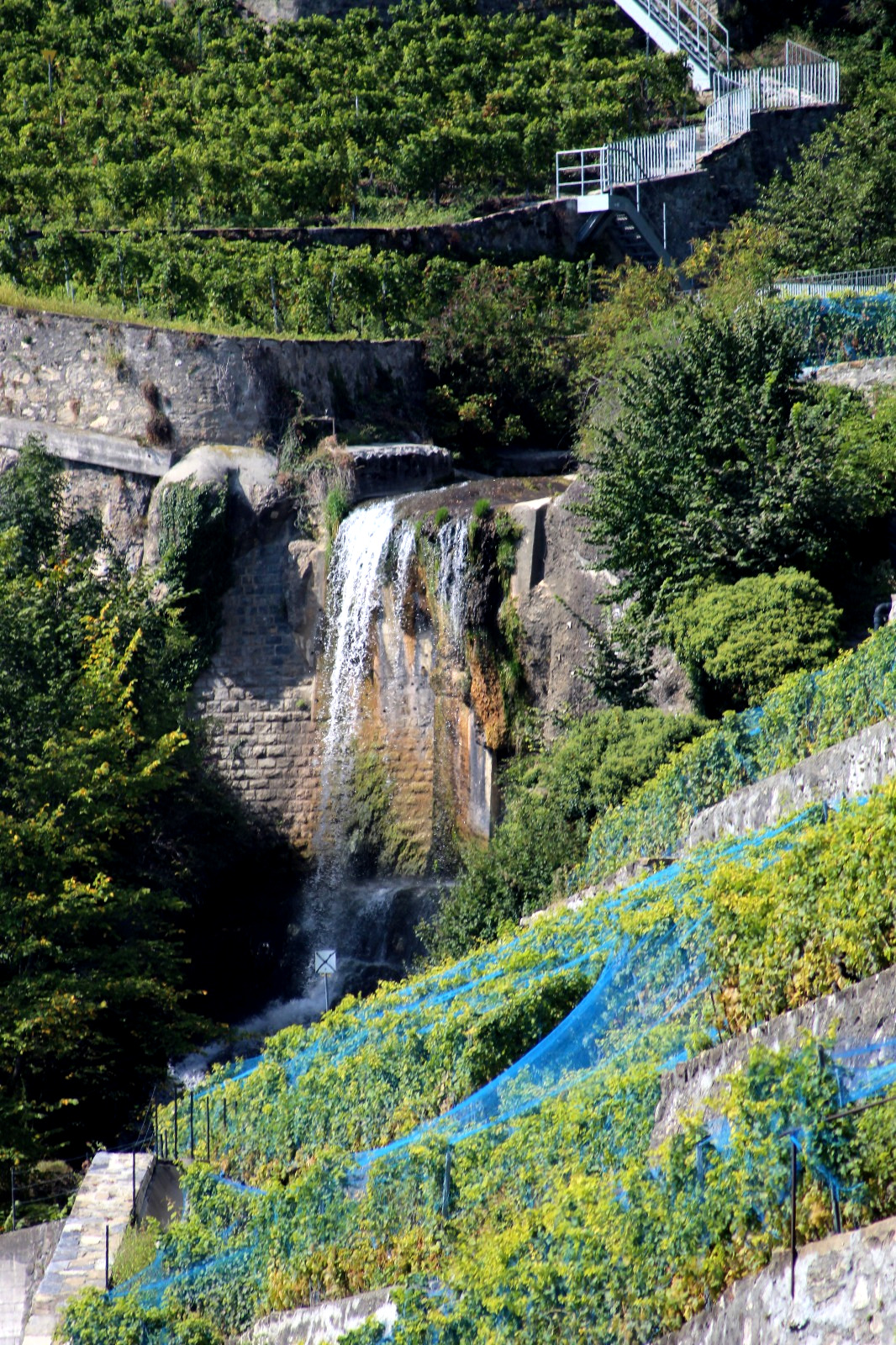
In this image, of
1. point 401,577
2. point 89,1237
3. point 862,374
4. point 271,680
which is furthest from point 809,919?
point 271,680

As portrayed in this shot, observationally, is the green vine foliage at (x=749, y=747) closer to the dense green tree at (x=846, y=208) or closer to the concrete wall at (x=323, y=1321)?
the concrete wall at (x=323, y=1321)

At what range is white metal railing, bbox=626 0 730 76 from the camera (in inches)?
1447

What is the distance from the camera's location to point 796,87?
32.9 meters

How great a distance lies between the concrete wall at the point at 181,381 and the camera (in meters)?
25.3

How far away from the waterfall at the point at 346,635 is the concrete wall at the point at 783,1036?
15.3 m

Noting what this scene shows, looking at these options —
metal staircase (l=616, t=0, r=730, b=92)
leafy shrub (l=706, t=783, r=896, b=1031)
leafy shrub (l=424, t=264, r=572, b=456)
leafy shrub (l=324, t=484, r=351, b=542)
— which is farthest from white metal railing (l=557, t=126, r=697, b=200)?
leafy shrub (l=706, t=783, r=896, b=1031)

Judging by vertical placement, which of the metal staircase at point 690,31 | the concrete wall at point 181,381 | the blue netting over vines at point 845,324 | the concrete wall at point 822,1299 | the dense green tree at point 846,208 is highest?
the metal staircase at point 690,31

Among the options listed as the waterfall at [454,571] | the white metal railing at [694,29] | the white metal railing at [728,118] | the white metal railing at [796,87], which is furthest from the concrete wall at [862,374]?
the white metal railing at [694,29]

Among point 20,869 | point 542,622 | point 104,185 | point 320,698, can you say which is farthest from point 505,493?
point 104,185

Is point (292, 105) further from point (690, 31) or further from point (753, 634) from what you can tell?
point (753, 634)

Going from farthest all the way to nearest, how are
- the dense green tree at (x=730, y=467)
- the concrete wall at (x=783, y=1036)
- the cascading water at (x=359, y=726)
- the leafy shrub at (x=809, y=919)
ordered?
the cascading water at (x=359, y=726) < the dense green tree at (x=730, y=467) < the leafy shrub at (x=809, y=919) < the concrete wall at (x=783, y=1036)

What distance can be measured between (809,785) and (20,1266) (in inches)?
271

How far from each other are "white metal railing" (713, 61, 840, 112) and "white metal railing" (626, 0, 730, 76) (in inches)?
121

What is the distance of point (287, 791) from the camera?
2405 cm
